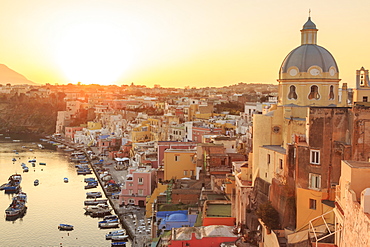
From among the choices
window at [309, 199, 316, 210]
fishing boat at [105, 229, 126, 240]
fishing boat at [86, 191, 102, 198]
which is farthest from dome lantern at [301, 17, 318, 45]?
fishing boat at [86, 191, 102, 198]

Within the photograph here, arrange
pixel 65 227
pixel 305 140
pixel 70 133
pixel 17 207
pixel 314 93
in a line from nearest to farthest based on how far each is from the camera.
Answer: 1. pixel 305 140
2. pixel 314 93
3. pixel 65 227
4. pixel 17 207
5. pixel 70 133

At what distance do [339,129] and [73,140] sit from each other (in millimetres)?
44086

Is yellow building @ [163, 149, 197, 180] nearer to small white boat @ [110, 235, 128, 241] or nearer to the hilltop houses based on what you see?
the hilltop houses

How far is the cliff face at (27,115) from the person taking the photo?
6475cm

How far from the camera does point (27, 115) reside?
70.8 metres

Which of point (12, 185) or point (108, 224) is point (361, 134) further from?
point (12, 185)

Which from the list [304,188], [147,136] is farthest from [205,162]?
[147,136]

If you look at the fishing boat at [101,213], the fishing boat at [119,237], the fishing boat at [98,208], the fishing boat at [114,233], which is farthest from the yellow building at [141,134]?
the fishing boat at [119,237]

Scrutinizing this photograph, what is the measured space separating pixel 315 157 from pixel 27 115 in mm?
68357

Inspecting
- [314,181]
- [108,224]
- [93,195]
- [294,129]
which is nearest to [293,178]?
[314,181]

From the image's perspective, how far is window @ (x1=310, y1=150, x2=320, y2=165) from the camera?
30.2 ft

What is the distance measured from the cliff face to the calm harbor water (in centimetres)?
2669

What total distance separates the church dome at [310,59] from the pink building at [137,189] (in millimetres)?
12575

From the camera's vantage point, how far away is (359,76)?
556 inches
